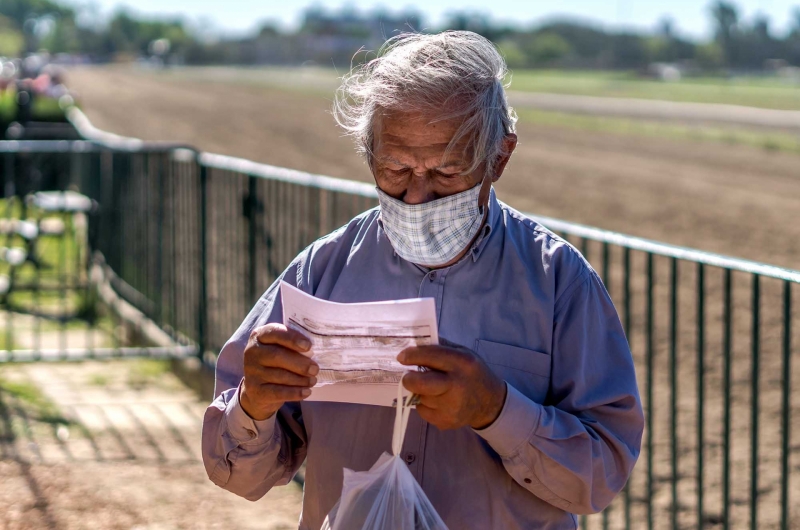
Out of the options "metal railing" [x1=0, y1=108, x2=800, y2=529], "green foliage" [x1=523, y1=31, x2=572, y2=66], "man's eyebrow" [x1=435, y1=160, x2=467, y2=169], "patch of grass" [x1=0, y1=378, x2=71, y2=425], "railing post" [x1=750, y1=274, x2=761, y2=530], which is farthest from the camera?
"green foliage" [x1=523, y1=31, x2=572, y2=66]

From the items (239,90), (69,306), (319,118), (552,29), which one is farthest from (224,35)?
(69,306)

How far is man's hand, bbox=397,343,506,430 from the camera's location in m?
1.84

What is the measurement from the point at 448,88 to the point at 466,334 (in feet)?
1.54

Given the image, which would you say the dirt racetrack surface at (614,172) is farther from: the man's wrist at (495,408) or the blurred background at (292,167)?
the man's wrist at (495,408)

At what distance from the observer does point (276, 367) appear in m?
1.95

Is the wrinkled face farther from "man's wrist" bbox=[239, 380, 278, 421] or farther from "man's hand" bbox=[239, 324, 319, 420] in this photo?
"man's wrist" bbox=[239, 380, 278, 421]

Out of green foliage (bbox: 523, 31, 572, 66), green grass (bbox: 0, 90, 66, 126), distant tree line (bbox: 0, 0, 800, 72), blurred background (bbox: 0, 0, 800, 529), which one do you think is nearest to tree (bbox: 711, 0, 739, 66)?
distant tree line (bbox: 0, 0, 800, 72)

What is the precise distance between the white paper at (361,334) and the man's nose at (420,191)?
0.98ft

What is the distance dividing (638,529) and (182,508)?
7.04 feet

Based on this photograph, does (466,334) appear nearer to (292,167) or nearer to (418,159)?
(418,159)

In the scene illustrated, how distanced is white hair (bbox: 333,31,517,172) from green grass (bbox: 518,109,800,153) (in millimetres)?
19891

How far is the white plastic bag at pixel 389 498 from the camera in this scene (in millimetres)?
1966

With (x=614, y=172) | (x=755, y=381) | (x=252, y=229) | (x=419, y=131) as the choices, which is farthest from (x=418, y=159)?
(x=614, y=172)

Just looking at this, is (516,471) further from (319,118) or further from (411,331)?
(319,118)
